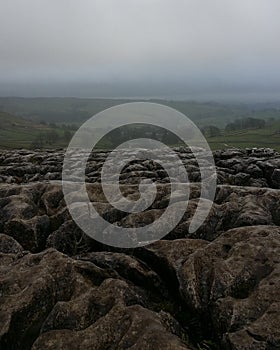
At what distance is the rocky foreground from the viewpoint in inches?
579

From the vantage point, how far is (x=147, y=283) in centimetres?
1889

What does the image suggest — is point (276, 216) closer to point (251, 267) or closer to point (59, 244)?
point (251, 267)

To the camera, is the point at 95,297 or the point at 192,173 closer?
the point at 95,297

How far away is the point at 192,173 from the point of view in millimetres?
55031

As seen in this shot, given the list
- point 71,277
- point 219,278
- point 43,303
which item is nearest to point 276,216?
point 219,278

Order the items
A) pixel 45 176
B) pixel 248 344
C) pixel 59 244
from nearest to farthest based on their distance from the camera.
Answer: pixel 248 344
pixel 59 244
pixel 45 176

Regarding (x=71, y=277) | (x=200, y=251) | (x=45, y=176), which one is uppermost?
(x=200, y=251)

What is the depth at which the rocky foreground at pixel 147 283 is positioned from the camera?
48.3 ft

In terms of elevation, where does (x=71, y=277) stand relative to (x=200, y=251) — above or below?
below

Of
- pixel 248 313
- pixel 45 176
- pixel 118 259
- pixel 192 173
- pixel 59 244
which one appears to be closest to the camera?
pixel 248 313

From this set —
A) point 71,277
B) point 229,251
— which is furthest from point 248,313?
point 71,277

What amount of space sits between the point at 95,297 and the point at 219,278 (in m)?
5.82

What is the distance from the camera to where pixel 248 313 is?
583 inches

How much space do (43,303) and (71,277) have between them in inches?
74.4
